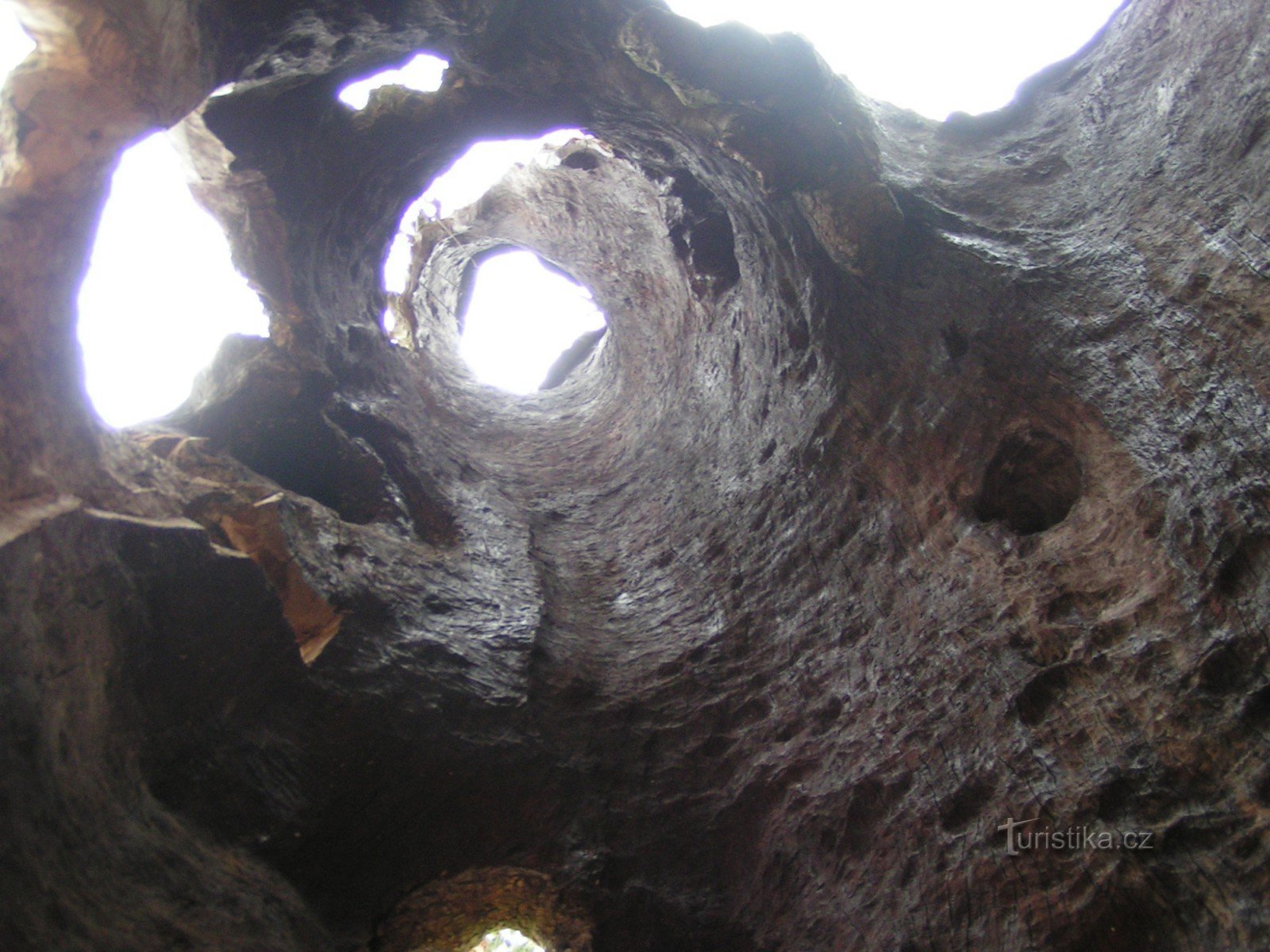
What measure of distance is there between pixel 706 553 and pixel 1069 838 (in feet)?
10.7

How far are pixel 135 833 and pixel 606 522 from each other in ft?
15.1

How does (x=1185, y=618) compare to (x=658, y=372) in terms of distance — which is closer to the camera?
(x=1185, y=618)

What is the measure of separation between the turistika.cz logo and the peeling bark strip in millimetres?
26

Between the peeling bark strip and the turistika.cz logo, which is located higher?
the peeling bark strip

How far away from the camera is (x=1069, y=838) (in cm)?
337

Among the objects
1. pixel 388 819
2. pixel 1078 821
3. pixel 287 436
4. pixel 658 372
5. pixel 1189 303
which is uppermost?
pixel 658 372

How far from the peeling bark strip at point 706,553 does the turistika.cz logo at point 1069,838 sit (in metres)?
0.03

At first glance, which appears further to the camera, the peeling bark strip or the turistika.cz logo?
the peeling bark strip

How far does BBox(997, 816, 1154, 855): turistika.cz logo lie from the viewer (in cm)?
316

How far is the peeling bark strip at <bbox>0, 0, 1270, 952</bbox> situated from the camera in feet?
10.8

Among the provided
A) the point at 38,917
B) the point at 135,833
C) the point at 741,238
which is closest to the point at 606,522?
the point at 741,238

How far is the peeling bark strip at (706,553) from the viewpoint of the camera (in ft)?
10.8

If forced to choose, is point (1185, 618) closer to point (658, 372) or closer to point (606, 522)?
point (606, 522)

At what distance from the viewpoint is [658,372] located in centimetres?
862
